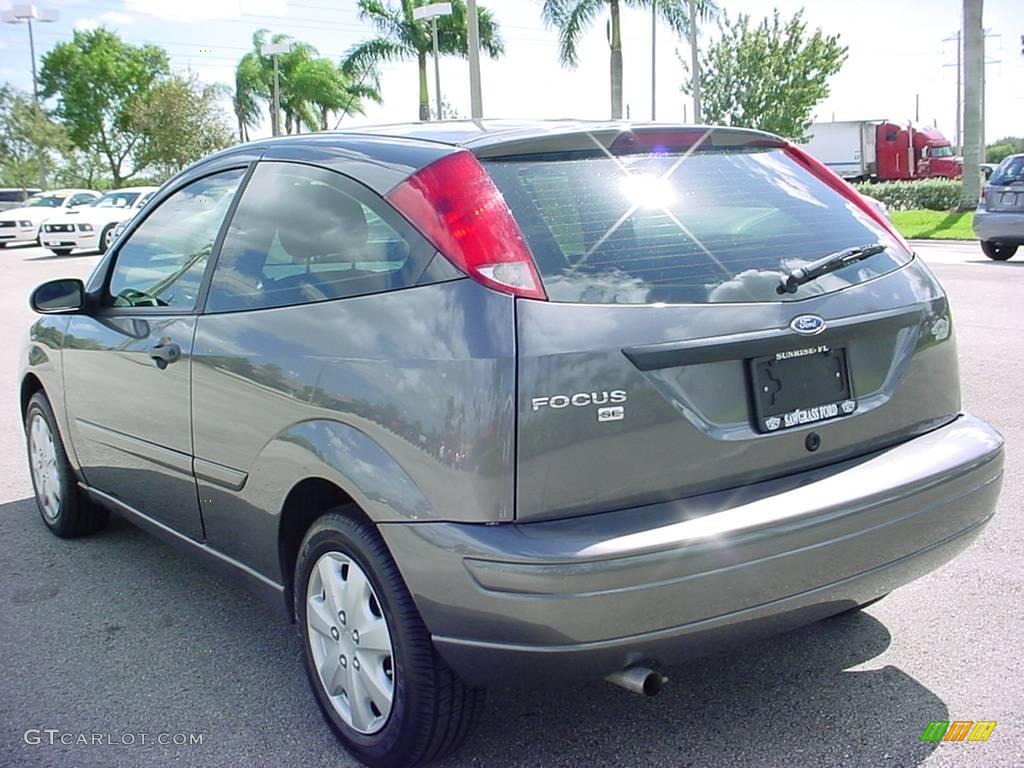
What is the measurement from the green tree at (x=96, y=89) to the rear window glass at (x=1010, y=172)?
61765 millimetres

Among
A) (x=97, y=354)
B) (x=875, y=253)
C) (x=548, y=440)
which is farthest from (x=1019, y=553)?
(x=97, y=354)

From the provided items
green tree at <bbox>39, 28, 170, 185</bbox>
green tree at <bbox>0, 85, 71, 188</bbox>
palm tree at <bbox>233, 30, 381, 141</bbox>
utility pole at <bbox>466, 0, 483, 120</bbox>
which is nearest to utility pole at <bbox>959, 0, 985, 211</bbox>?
utility pole at <bbox>466, 0, 483, 120</bbox>

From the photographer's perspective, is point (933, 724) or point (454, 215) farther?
point (933, 724)

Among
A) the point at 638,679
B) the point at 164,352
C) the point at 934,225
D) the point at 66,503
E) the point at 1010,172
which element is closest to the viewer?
the point at 638,679

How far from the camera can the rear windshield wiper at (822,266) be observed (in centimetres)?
275

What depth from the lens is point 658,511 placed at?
2.47 metres

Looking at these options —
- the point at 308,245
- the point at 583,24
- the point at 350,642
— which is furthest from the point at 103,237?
the point at 350,642

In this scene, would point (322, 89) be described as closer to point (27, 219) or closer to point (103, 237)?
point (27, 219)

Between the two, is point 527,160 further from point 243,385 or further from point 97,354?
point 97,354

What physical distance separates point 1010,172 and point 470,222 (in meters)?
14.6

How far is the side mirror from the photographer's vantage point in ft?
13.5

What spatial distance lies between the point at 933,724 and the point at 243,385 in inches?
84.9

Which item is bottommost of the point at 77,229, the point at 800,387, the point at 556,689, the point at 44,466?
the point at 556,689

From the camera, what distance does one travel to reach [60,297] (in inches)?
163
